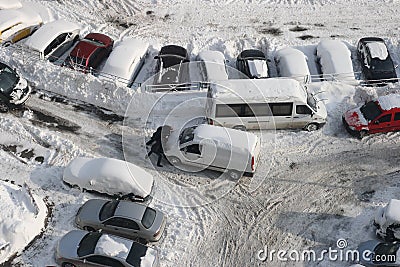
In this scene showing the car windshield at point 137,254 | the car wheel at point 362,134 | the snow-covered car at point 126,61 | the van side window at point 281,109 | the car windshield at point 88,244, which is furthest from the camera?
the snow-covered car at point 126,61

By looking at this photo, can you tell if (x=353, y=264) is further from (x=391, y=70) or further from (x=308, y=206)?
(x=391, y=70)

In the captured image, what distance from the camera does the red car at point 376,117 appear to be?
26.2 m

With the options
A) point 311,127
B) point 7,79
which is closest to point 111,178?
point 7,79

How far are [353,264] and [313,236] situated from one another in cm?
197

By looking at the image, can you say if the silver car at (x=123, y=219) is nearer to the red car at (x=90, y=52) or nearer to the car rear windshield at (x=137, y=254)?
the car rear windshield at (x=137, y=254)

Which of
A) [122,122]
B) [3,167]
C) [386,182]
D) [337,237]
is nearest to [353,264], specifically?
[337,237]

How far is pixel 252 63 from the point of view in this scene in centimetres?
2939

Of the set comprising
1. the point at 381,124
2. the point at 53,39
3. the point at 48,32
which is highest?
the point at 48,32

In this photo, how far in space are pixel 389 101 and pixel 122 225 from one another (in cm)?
1296

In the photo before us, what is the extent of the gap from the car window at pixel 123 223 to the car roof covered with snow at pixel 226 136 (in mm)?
4612

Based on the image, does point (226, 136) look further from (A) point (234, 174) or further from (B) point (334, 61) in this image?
(B) point (334, 61)

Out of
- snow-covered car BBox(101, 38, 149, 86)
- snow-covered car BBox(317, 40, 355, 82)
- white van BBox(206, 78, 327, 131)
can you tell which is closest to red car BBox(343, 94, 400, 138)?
white van BBox(206, 78, 327, 131)

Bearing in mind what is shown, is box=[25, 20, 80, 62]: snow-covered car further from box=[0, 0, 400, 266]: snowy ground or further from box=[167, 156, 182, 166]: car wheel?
box=[167, 156, 182, 166]: car wheel

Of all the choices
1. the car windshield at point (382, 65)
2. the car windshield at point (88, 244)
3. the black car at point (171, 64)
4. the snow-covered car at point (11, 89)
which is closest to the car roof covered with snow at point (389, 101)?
the car windshield at point (382, 65)
